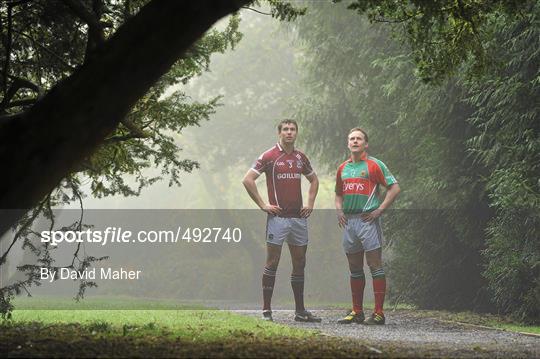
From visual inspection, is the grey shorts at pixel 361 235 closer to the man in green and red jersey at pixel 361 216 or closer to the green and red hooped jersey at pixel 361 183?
the man in green and red jersey at pixel 361 216

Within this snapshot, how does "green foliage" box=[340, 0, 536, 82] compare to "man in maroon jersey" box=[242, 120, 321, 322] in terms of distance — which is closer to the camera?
"green foliage" box=[340, 0, 536, 82]

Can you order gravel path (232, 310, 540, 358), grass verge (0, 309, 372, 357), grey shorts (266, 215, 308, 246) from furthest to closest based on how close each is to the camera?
grey shorts (266, 215, 308, 246)
gravel path (232, 310, 540, 358)
grass verge (0, 309, 372, 357)

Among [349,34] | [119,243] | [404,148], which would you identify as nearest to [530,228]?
[404,148]

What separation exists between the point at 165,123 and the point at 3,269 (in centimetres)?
1570

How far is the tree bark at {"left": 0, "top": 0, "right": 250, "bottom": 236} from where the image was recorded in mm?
5820

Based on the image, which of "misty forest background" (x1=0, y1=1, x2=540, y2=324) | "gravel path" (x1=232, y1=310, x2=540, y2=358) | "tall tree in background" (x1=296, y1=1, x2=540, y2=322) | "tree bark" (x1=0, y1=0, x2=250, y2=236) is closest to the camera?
"tree bark" (x1=0, y1=0, x2=250, y2=236)

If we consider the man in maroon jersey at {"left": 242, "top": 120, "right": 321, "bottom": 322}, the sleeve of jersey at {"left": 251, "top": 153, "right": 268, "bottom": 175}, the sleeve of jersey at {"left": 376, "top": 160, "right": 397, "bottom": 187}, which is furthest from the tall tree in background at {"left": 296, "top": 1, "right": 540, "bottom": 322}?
the sleeve of jersey at {"left": 251, "top": 153, "right": 268, "bottom": 175}

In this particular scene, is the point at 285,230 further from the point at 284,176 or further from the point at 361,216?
the point at 361,216

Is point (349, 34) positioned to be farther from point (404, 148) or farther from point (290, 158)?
point (290, 158)

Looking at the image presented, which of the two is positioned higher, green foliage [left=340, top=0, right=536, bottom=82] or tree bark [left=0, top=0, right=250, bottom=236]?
green foliage [left=340, top=0, right=536, bottom=82]

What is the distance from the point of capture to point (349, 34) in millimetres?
19875

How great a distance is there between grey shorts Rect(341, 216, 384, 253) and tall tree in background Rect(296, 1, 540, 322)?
2044 millimetres

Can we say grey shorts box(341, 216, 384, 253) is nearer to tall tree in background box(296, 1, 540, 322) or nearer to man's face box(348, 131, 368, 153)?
man's face box(348, 131, 368, 153)

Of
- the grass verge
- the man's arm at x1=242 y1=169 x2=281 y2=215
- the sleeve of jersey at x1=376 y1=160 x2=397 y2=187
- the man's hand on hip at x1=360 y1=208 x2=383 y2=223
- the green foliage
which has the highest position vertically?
the green foliage
